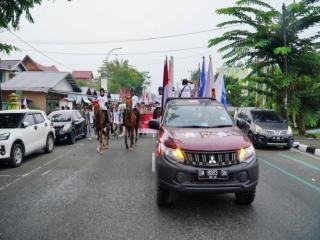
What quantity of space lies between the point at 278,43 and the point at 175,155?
16.0 meters

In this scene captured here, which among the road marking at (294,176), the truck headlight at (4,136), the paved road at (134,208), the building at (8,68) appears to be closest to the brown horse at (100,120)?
the paved road at (134,208)

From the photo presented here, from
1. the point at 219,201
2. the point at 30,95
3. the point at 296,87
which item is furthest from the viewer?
the point at 30,95

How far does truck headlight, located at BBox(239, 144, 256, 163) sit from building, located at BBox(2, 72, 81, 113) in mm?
32160

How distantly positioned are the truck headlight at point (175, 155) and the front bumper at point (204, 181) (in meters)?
0.09

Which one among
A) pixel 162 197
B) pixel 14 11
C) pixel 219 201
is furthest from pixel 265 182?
pixel 14 11

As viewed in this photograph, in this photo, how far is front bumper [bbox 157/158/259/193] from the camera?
6.00 m

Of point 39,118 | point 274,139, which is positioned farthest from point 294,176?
point 39,118

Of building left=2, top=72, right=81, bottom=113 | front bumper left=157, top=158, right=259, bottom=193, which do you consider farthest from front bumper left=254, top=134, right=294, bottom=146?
building left=2, top=72, right=81, bottom=113

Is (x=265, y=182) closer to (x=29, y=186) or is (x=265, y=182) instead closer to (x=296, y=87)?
(x=29, y=186)

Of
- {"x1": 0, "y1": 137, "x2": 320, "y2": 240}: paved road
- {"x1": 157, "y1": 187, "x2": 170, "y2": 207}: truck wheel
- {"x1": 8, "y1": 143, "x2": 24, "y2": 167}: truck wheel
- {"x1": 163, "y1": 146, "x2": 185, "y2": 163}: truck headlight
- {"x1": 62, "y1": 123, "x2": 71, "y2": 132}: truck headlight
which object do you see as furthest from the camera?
{"x1": 62, "y1": 123, "x2": 71, "y2": 132}: truck headlight

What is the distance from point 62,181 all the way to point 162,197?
349 centimetres

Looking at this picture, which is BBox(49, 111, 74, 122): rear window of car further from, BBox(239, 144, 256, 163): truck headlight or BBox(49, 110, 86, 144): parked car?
BBox(239, 144, 256, 163): truck headlight

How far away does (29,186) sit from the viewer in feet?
28.4

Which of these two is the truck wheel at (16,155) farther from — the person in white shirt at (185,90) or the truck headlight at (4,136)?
the person in white shirt at (185,90)
